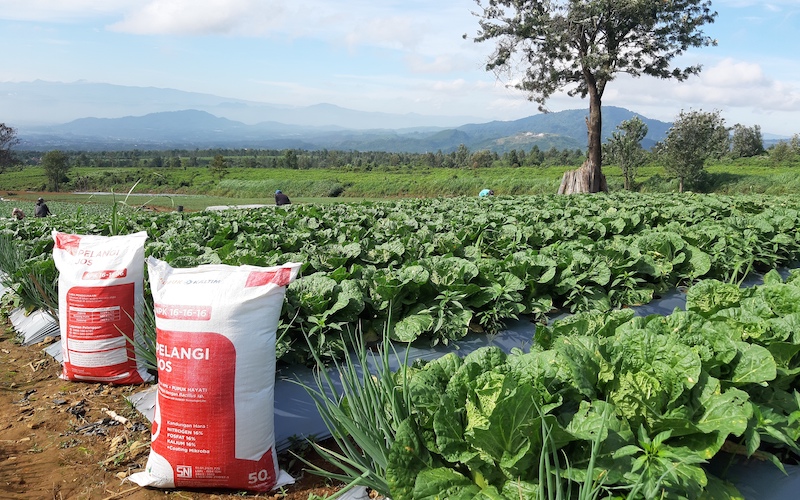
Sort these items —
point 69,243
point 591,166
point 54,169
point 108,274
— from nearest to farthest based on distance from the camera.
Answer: point 108,274 → point 69,243 → point 591,166 → point 54,169

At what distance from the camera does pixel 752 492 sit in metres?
2.03

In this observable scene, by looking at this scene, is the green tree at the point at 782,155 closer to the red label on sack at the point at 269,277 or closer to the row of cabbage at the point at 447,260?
the row of cabbage at the point at 447,260

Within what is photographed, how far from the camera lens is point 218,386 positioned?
7.90 feet

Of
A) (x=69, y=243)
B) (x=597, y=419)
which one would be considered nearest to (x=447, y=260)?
(x=597, y=419)

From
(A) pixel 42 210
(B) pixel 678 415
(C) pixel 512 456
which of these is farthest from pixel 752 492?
(A) pixel 42 210

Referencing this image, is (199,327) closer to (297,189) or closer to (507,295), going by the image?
(507,295)

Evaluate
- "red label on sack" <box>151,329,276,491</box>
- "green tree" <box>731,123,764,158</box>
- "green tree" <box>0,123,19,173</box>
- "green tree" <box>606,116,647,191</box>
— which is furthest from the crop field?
"green tree" <box>0,123,19,173</box>

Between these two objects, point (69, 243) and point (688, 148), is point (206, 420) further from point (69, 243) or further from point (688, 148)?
point (688, 148)

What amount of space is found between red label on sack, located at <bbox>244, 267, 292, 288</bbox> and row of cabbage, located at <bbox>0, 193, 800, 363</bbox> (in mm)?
442

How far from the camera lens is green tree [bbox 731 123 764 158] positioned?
58.0m

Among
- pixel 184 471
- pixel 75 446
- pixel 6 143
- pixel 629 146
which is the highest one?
pixel 6 143

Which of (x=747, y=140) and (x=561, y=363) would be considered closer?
(x=561, y=363)

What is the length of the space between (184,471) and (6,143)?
86067 mm

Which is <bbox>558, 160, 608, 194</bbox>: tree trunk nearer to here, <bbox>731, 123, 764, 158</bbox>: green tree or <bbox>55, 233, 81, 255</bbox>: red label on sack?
<bbox>55, 233, 81, 255</bbox>: red label on sack
